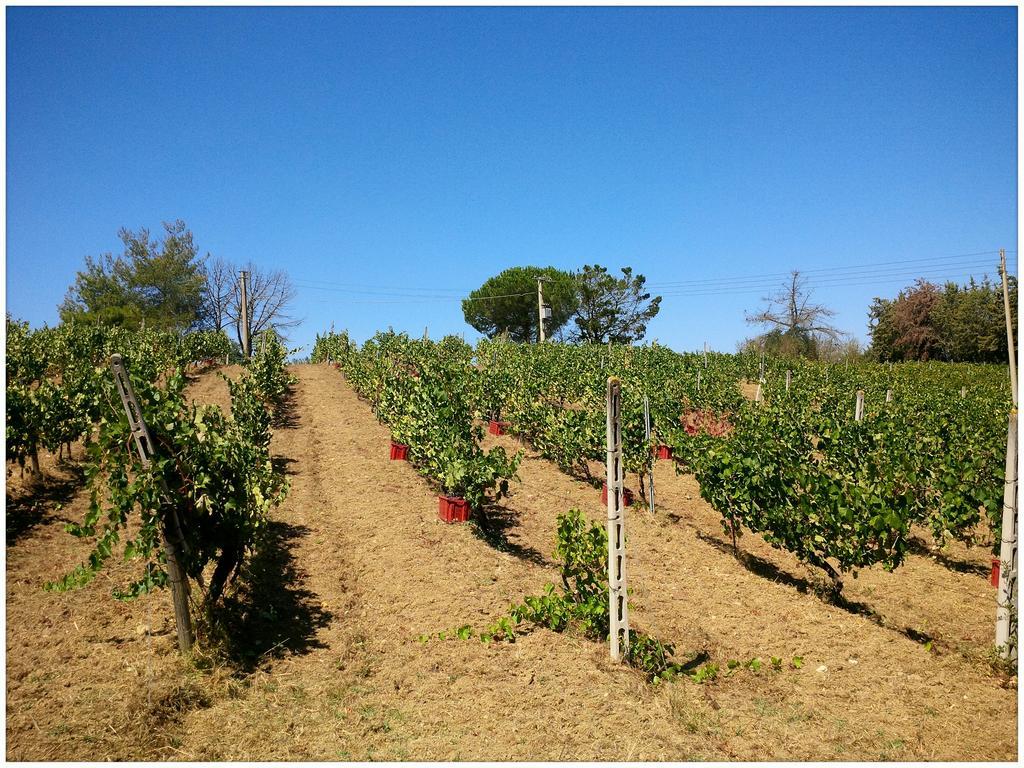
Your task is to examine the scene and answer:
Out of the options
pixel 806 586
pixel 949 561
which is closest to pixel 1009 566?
pixel 806 586

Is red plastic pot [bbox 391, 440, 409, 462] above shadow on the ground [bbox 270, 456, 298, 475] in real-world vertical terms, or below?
above

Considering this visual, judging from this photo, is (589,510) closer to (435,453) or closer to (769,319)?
(435,453)

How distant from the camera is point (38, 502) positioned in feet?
28.1

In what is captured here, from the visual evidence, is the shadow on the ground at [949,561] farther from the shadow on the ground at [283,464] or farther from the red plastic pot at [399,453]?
the shadow on the ground at [283,464]

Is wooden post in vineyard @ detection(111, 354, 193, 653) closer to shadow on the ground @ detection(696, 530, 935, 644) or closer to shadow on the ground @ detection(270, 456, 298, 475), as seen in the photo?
shadow on the ground @ detection(696, 530, 935, 644)

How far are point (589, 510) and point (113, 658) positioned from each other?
22.6 feet

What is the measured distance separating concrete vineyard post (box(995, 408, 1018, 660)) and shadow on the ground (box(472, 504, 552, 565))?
4395mm

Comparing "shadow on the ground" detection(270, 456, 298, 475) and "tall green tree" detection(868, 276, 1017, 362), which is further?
"tall green tree" detection(868, 276, 1017, 362)

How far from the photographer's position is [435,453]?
9023mm

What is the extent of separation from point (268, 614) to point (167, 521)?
5.37 ft

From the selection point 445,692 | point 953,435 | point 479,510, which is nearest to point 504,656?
point 445,692

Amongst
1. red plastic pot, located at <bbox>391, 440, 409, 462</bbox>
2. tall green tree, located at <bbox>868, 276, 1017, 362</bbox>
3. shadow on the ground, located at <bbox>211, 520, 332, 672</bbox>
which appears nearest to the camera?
shadow on the ground, located at <bbox>211, 520, 332, 672</bbox>

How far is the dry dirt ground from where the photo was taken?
156 inches

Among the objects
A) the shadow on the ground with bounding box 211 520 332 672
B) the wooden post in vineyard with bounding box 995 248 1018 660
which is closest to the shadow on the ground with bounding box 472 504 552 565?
the shadow on the ground with bounding box 211 520 332 672
